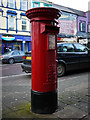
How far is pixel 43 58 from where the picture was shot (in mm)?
3074

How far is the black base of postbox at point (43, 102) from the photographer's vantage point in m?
3.11

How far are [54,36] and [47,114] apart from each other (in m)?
1.64

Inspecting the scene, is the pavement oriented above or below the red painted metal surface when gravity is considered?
below

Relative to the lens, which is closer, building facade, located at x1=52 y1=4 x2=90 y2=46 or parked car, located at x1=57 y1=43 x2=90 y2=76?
parked car, located at x1=57 y1=43 x2=90 y2=76

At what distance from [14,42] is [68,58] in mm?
16397

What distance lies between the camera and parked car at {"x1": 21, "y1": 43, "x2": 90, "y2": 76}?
7.31m

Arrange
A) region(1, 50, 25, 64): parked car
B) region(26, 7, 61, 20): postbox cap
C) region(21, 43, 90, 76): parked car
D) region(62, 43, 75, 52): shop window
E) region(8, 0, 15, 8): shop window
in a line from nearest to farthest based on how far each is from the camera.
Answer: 1. region(26, 7, 61, 20): postbox cap
2. region(21, 43, 90, 76): parked car
3. region(62, 43, 75, 52): shop window
4. region(1, 50, 25, 64): parked car
5. region(8, 0, 15, 8): shop window

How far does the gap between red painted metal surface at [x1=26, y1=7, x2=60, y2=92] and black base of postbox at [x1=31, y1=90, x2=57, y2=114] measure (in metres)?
0.10

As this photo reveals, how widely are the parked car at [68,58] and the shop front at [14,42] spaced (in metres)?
14.7

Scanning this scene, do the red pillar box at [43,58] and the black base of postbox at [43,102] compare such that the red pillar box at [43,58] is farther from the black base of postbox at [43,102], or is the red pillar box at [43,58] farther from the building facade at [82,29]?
the building facade at [82,29]

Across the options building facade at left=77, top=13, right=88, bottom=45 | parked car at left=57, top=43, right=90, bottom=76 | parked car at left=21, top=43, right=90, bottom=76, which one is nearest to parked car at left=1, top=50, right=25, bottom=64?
parked car at left=21, top=43, right=90, bottom=76

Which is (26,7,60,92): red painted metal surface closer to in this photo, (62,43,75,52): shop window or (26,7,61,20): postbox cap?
(26,7,61,20): postbox cap

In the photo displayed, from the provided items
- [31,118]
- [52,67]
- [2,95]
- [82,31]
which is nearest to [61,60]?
[2,95]

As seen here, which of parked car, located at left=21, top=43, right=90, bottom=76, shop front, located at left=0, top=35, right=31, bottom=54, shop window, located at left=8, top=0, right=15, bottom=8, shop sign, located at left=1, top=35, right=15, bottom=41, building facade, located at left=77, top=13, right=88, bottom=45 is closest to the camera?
parked car, located at left=21, top=43, right=90, bottom=76
